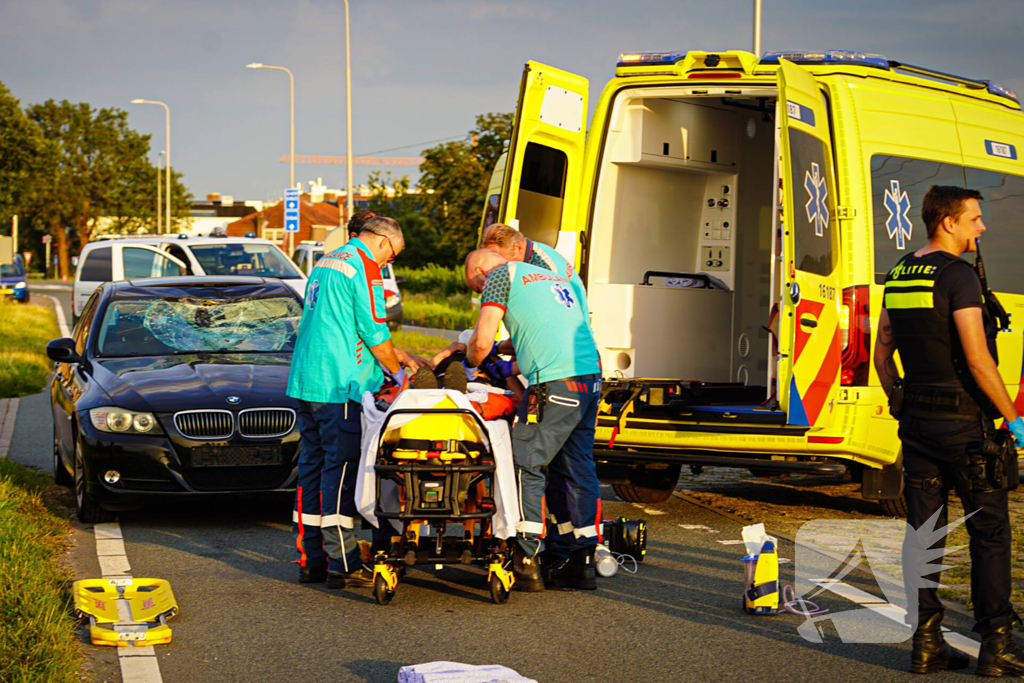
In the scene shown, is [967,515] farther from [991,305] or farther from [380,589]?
[380,589]

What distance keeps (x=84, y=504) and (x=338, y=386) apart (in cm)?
257

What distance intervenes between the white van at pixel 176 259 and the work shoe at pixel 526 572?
12427 mm

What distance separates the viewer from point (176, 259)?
1814 cm

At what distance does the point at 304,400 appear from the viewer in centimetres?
625

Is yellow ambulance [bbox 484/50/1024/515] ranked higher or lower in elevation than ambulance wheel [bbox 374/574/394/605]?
higher

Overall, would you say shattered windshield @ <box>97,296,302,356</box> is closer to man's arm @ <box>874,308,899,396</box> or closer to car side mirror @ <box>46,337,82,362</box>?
car side mirror @ <box>46,337,82,362</box>

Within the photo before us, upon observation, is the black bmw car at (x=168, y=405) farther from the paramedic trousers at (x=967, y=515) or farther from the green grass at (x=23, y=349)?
the green grass at (x=23, y=349)

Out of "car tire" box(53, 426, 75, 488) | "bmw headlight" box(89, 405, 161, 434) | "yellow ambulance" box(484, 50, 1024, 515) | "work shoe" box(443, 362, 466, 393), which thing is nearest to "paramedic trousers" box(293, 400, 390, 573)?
"work shoe" box(443, 362, 466, 393)

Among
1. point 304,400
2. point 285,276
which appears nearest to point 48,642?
point 304,400

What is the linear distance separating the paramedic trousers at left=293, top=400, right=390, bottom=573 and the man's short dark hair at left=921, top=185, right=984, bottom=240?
9.86 feet

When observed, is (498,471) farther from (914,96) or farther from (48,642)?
(914,96)

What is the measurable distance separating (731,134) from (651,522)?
3.33m

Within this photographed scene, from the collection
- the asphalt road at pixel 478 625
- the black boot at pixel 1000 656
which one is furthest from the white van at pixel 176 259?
the black boot at pixel 1000 656

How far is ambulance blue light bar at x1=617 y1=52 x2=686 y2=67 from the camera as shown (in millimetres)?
7867
